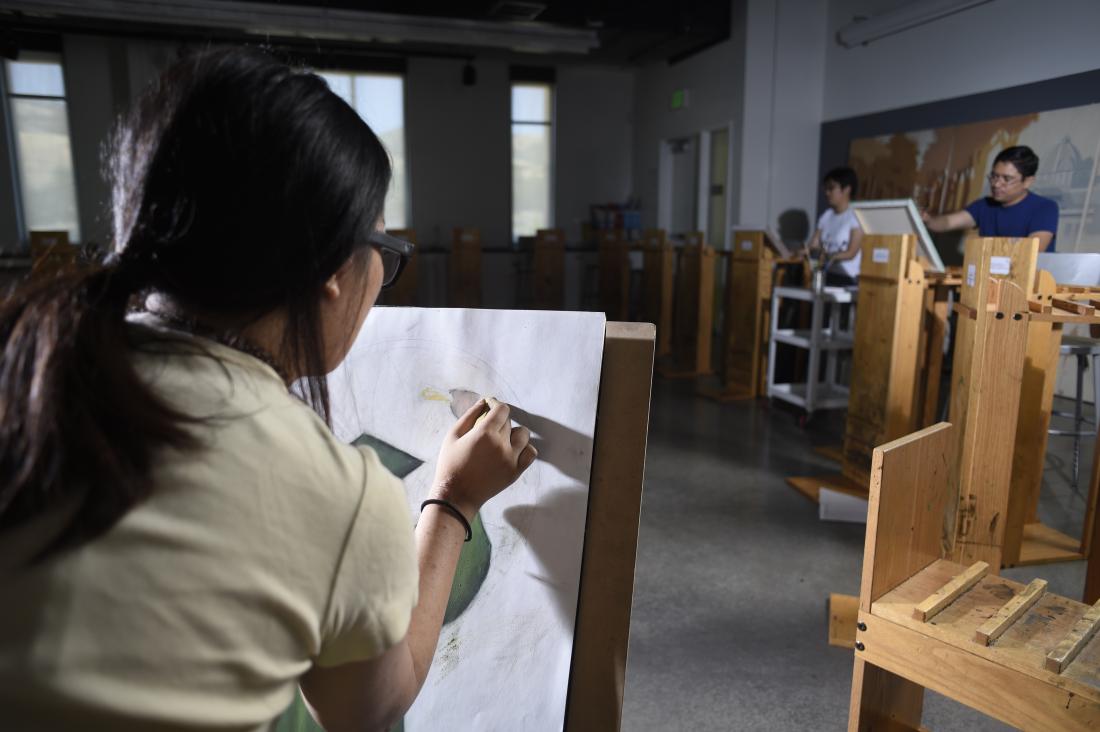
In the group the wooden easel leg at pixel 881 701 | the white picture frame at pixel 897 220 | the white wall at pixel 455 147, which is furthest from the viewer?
the white wall at pixel 455 147

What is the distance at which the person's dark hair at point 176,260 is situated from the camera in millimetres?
430

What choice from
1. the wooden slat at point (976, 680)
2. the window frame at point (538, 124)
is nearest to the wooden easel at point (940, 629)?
the wooden slat at point (976, 680)

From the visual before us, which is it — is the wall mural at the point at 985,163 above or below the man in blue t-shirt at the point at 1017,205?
above

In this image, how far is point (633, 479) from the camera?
90 cm

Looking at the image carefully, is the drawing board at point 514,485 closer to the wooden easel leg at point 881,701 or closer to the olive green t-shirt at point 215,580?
the olive green t-shirt at point 215,580

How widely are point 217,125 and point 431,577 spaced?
1.42 feet

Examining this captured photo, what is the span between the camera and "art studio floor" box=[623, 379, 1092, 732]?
1679 millimetres

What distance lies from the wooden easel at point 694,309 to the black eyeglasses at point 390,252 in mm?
4659

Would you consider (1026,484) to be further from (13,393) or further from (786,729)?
(13,393)

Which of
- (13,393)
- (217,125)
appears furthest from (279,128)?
(13,393)

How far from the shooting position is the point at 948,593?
3.78 ft

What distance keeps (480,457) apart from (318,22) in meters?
6.62

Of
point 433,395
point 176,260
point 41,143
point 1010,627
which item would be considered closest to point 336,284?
point 176,260

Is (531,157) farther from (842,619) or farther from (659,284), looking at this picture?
(842,619)
